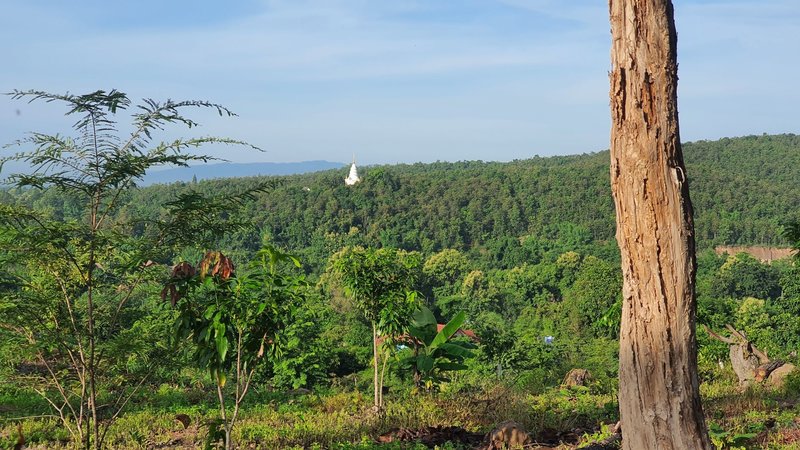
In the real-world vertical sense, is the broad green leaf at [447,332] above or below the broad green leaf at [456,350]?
above

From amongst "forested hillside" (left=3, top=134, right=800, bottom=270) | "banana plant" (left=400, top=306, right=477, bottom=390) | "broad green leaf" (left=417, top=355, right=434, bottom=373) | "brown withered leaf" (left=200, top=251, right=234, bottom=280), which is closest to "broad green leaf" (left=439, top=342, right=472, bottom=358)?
"banana plant" (left=400, top=306, right=477, bottom=390)

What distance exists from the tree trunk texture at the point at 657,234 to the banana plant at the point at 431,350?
18.2 feet

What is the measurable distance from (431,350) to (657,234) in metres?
6.06

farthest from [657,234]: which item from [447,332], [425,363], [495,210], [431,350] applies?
[495,210]

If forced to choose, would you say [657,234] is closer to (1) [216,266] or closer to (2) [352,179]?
(1) [216,266]

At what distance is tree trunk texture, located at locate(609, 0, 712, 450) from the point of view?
364cm

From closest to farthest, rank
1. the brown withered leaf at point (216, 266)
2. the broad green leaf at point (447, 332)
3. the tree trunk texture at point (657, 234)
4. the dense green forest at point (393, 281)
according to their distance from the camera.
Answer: the tree trunk texture at point (657, 234), the brown withered leaf at point (216, 266), the dense green forest at point (393, 281), the broad green leaf at point (447, 332)

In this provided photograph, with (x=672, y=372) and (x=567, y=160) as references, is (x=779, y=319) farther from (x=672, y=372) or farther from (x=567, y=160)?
(x=567, y=160)

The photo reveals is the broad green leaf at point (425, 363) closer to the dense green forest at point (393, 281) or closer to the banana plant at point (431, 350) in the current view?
the banana plant at point (431, 350)

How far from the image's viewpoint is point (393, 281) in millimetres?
7977

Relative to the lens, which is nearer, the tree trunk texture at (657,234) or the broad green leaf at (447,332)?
the tree trunk texture at (657,234)

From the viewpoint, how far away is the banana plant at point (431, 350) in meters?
9.25

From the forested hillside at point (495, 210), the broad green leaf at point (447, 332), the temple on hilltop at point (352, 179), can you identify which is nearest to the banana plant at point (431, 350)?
the broad green leaf at point (447, 332)

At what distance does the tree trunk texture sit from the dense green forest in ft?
6.56
